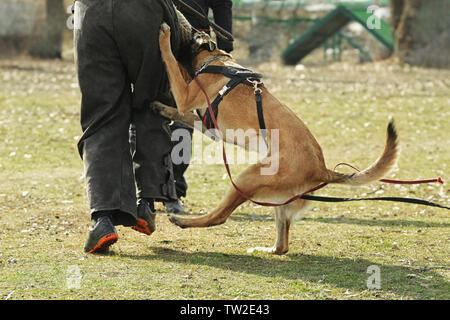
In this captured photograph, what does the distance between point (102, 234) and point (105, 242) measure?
6 cm

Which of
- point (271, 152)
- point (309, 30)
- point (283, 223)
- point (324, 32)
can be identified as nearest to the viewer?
point (271, 152)

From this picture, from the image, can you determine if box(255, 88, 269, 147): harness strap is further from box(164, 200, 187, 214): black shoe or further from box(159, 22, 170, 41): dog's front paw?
box(164, 200, 187, 214): black shoe

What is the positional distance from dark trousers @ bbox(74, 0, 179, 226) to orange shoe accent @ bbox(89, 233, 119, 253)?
0.55ft

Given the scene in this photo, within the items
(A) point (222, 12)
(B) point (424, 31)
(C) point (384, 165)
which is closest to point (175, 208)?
(A) point (222, 12)

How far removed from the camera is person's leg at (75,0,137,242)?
460 cm

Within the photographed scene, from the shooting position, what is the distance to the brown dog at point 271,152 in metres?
4.47

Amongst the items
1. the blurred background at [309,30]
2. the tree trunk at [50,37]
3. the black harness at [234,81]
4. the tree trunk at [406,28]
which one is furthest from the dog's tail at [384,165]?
the tree trunk at [50,37]

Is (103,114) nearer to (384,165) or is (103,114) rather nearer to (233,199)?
(233,199)

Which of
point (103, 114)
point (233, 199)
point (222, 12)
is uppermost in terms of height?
point (222, 12)

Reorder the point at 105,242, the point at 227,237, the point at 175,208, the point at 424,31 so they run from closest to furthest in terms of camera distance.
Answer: the point at 105,242 → the point at 227,237 → the point at 175,208 → the point at 424,31

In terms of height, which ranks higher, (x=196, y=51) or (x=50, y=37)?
(x=50, y=37)

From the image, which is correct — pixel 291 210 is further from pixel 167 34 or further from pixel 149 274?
pixel 167 34

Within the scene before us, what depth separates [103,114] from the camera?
183 inches
